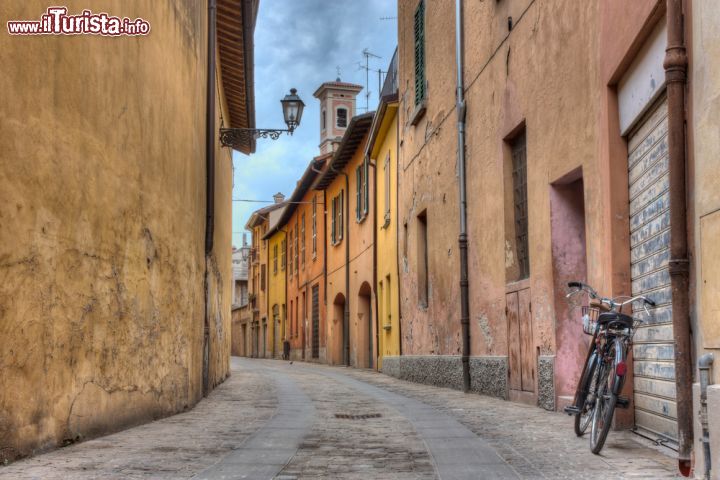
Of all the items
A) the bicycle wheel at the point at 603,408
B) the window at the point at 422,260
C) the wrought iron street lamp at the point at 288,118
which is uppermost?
the wrought iron street lamp at the point at 288,118

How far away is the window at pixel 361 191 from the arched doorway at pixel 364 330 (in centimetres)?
195

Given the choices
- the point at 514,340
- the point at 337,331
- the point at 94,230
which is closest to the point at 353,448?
the point at 94,230

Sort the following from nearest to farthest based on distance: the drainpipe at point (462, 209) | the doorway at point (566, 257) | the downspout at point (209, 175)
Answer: the doorway at point (566, 257), the downspout at point (209, 175), the drainpipe at point (462, 209)

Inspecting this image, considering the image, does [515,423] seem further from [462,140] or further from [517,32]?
[462,140]

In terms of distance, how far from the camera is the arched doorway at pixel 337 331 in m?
26.6

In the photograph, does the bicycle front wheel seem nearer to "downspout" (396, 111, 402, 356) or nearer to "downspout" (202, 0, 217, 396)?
"downspout" (202, 0, 217, 396)

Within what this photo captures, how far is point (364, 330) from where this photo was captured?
78.3 feet

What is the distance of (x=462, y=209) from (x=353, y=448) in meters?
6.99

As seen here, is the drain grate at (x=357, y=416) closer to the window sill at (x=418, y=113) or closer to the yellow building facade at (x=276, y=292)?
the window sill at (x=418, y=113)

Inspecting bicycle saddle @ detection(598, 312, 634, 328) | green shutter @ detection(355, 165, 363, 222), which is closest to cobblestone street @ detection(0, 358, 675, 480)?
bicycle saddle @ detection(598, 312, 634, 328)

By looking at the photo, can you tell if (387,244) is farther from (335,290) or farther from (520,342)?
(520,342)

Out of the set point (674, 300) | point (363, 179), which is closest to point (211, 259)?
point (674, 300)

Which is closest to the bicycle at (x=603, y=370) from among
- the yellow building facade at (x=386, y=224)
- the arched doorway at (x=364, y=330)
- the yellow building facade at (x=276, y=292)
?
the yellow building facade at (x=386, y=224)

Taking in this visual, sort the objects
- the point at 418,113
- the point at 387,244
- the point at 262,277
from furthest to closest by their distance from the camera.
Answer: the point at 262,277 < the point at 387,244 < the point at 418,113
